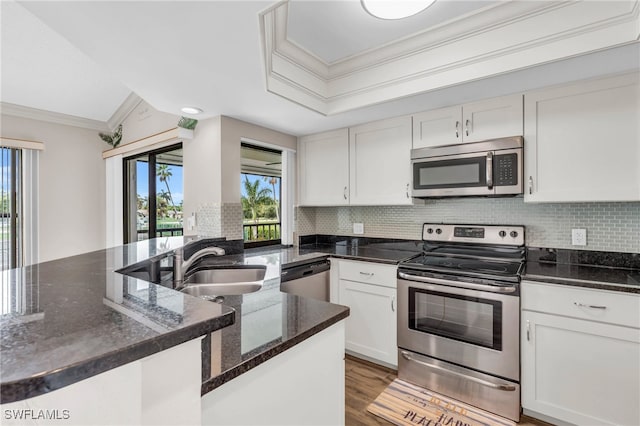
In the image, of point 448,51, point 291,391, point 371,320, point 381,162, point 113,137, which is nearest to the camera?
point 291,391

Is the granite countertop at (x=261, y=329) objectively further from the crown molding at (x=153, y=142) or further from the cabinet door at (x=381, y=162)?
the crown molding at (x=153, y=142)

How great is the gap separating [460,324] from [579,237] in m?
1.03

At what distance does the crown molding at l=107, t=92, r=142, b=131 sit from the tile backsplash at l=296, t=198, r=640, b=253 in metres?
2.24

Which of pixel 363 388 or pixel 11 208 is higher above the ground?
pixel 11 208

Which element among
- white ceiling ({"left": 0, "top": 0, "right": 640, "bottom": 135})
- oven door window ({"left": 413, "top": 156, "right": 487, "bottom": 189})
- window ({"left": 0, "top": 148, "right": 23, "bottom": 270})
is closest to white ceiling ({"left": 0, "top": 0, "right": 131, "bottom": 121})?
white ceiling ({"left": 0, "top": 0, "right": 640, "bottom": 135})

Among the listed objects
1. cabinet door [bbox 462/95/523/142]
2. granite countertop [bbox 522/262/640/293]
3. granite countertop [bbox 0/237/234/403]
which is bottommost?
granite countertop [bbox 522/262/640/293]

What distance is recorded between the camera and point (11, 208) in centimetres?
309

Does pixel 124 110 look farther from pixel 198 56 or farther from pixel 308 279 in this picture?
pixel 308 279

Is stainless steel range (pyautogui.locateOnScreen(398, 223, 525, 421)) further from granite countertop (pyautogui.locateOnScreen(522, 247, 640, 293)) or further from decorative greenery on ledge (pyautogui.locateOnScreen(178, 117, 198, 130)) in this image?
decorative greenery on ledge (pyautogui.locateOnScreen(178, 117, 198, 130))

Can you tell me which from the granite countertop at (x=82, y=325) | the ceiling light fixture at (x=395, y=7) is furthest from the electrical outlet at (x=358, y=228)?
the granite countertop at (x=82, y=325)

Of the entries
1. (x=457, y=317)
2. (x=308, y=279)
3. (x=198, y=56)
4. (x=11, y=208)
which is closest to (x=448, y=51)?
(x=198, y=56)

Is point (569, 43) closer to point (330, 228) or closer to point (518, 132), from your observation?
point (518, 132)

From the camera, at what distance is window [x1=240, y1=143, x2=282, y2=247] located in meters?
3.58

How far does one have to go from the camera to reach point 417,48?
6.38 ft
